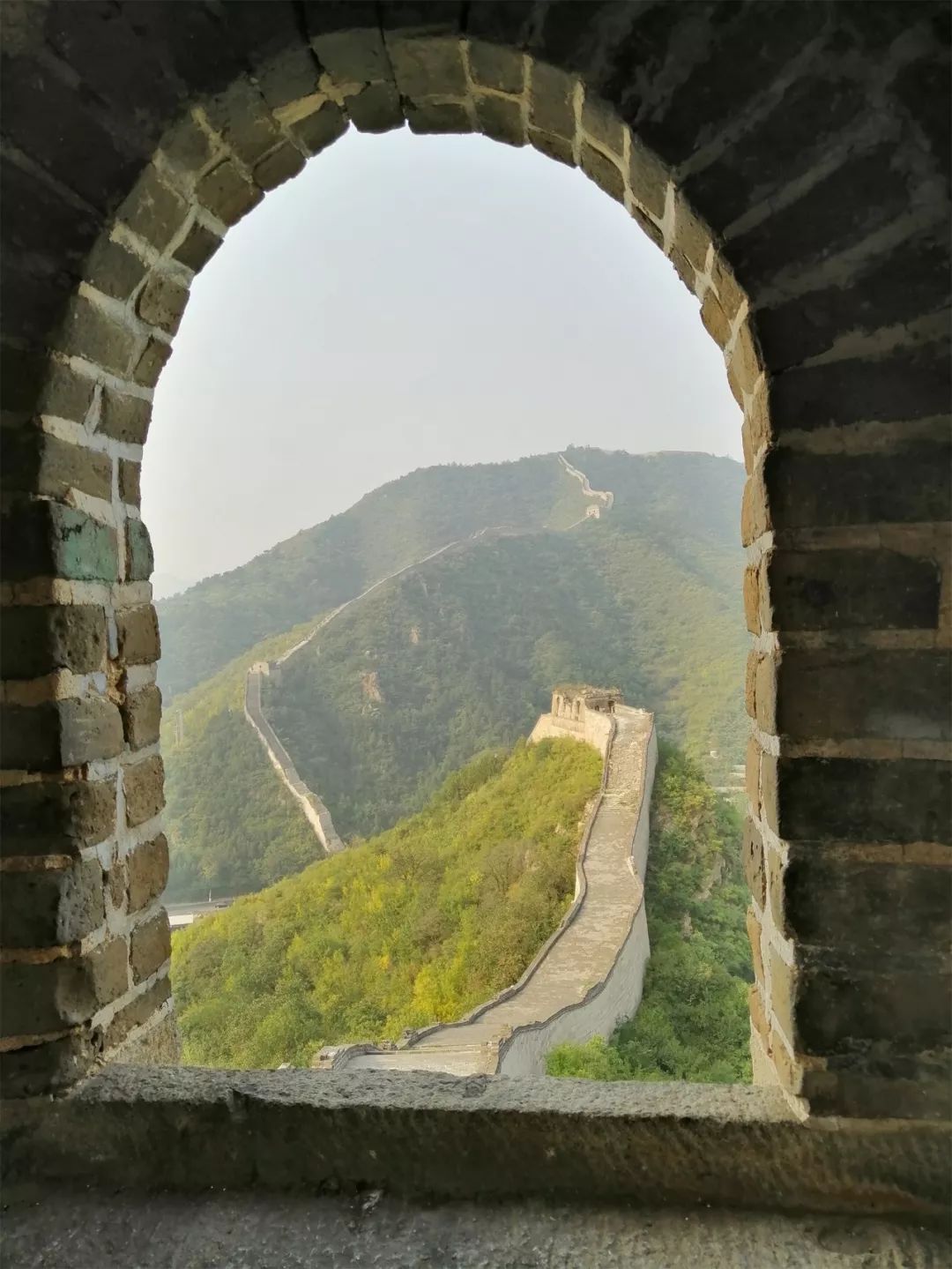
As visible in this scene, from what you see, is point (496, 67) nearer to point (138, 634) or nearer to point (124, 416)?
point (124, 416)

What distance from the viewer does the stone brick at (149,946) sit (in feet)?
4.01

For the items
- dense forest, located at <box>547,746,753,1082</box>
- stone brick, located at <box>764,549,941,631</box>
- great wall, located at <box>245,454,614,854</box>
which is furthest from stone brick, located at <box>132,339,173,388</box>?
great wall, located at <box>245,454,614,854</box>

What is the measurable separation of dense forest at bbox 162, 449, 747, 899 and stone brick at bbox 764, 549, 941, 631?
1049cm

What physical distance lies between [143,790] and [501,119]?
119 centimetres

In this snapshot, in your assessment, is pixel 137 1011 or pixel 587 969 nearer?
pixel 137 1011

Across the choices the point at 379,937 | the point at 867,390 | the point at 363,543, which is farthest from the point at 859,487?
the point at 363,543

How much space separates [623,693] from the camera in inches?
569

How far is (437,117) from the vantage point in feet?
3.85

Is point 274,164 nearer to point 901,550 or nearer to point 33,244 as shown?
point 33,244

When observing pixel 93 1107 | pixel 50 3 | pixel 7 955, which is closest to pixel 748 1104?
pixel 93 1107

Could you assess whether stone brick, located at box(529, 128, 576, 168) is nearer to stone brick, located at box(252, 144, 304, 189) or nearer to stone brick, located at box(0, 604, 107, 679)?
stone brick, located at box(252, 144, 304, 189)

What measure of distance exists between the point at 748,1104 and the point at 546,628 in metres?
14.2

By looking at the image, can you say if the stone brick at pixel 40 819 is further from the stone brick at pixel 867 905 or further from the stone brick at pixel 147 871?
the stone brick at pixel 867 905

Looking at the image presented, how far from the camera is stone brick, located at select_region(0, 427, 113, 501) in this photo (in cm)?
103
